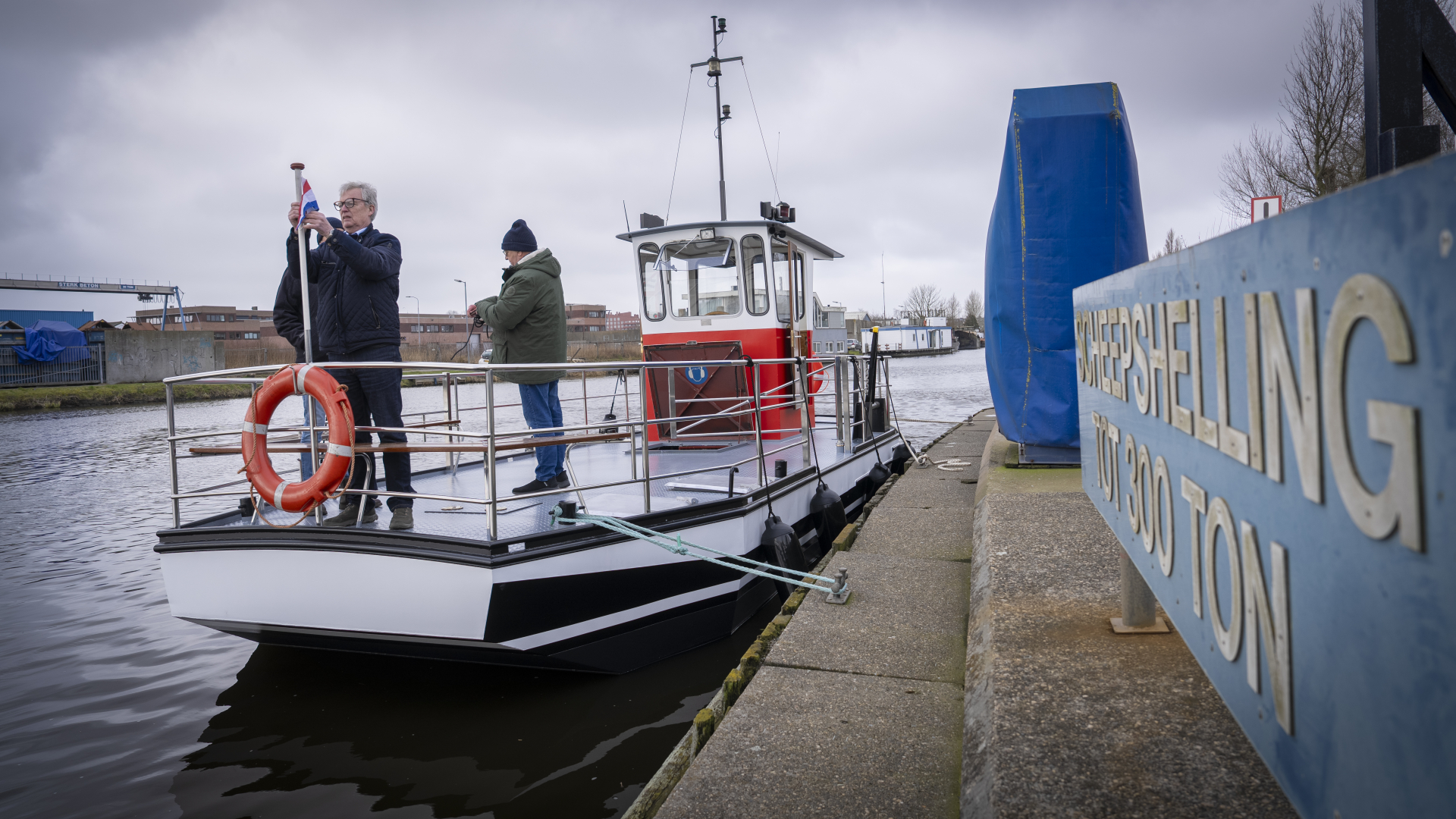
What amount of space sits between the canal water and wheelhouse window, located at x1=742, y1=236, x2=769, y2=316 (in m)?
3.02

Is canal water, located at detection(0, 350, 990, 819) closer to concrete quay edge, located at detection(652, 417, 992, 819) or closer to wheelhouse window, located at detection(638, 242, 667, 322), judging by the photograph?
concrete quay edge, located at detection(652, 417, 992, 819)

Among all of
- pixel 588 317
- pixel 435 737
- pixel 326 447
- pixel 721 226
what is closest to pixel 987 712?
pixel 435 737

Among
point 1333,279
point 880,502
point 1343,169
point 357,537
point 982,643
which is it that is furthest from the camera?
point 1343,169

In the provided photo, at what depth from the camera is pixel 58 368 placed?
32094 mm

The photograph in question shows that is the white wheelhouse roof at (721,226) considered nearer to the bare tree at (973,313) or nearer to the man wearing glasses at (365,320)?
the man wearing glasses at (365,320)

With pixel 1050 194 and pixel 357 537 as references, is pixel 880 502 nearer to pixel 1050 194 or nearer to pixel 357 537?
pixel 1050 194

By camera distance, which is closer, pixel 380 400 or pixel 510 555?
pixel 510 555

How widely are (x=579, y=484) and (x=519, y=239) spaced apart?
1.69 meters

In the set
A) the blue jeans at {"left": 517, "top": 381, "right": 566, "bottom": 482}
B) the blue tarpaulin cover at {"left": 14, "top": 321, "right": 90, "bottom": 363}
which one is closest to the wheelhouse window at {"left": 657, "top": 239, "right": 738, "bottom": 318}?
the blue jeans at {"left": 517, "top": 381, "right": 566, "bottom": 482}

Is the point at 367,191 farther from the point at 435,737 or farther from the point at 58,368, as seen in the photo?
the point at 58,368

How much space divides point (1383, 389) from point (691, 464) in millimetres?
5966

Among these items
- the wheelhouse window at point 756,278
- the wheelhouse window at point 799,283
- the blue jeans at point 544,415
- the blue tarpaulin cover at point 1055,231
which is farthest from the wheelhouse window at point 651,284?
the blue tarpaulin cover at point 1055,231

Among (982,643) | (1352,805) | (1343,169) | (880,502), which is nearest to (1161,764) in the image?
(982,643)

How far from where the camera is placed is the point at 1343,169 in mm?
15273
